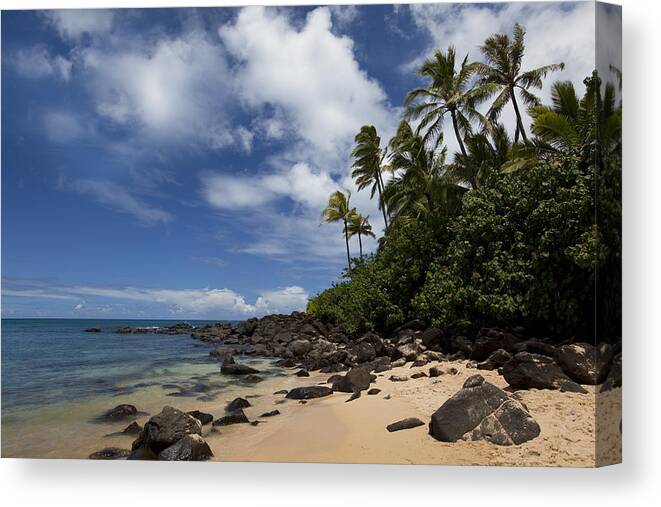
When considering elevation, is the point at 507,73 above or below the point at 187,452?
above

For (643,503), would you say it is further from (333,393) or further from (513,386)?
→ (333,393)

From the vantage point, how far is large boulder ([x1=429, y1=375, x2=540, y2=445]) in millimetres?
3990

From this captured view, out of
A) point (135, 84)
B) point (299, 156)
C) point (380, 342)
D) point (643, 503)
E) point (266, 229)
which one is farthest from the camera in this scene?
point (380, 342)

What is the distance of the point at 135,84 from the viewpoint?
4863 millimetres

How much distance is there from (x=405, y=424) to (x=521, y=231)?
14.7 ft

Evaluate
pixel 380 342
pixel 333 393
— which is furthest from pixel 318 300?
pixel 333 393

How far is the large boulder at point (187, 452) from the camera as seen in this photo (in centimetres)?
429

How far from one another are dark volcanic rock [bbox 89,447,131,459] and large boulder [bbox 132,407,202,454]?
12cm

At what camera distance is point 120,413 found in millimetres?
5059

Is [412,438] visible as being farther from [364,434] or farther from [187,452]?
[187,452]

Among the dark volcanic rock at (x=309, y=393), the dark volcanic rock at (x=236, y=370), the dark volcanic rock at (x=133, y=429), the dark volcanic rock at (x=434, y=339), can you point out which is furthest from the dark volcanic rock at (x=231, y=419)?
the dark volcanic rock at (x=434, y=339)

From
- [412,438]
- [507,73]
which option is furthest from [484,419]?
[507,73]

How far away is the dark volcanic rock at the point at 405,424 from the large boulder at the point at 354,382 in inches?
78.3

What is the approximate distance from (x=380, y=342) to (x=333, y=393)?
2923 millimetres
